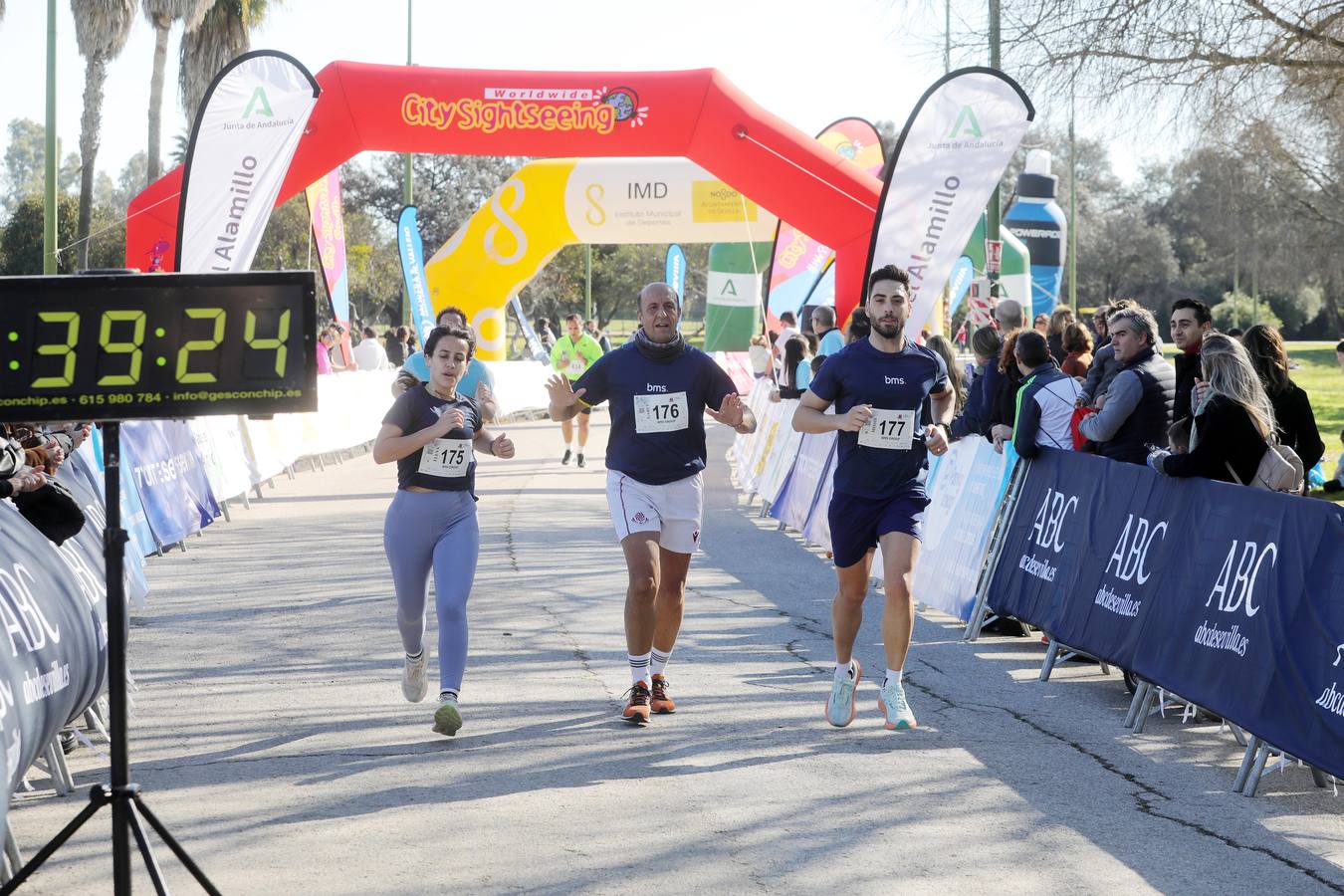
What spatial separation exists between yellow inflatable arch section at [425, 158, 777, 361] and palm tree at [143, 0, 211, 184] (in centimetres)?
965

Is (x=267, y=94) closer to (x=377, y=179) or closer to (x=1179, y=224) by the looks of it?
Answer: (x=377, y=179)

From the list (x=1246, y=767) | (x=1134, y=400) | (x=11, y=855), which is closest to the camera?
(x=11, y=855)

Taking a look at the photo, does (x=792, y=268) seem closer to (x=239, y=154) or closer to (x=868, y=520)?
(x=239, y=154)

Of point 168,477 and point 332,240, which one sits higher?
point 332,240

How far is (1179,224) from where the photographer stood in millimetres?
95875

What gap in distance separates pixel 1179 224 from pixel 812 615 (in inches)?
3591

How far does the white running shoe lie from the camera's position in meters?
7.47

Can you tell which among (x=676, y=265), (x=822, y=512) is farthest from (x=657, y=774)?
(x=676, y=265)

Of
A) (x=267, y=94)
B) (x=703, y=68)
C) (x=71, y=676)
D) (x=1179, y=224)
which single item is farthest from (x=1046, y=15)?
(x=1179, y=224)

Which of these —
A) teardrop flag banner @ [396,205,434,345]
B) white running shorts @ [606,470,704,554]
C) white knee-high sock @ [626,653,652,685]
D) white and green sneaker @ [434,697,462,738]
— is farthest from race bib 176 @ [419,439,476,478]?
teardrop flag banner @ [396,205,434,345]

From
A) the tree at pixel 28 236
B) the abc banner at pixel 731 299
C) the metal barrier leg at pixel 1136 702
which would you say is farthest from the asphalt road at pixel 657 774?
the tree at pixel 28 236

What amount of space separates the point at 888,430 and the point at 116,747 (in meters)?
4.07

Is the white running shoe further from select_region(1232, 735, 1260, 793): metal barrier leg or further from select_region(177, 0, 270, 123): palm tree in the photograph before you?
select_region(177, 0, 270, 123): palm tree

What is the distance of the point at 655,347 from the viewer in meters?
7.73
